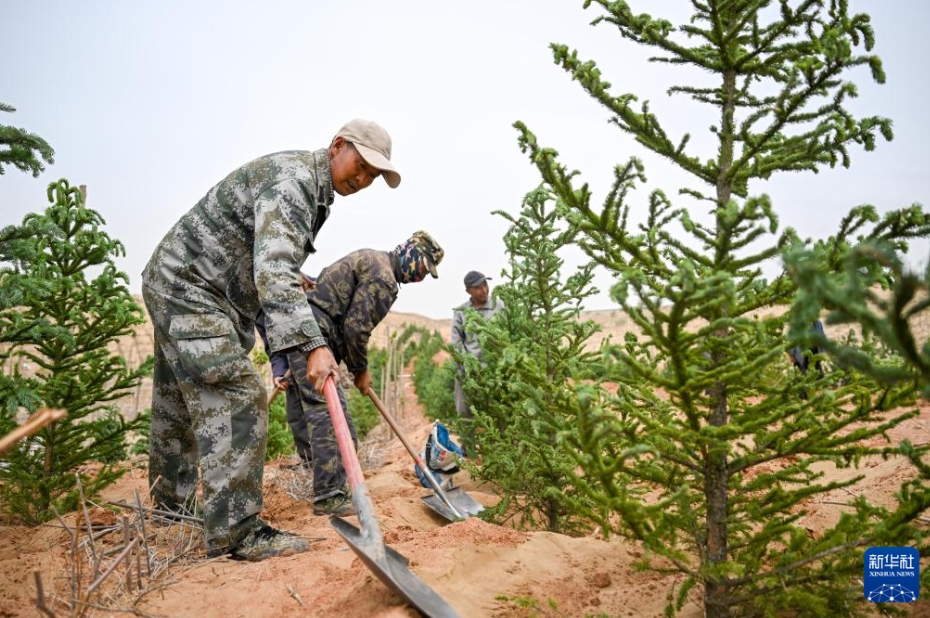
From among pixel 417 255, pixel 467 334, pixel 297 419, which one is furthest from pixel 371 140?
pixel 467 334

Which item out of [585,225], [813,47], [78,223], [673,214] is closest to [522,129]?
[585,225]

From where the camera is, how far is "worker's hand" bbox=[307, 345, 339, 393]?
282 cm

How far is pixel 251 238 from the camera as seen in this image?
3283 millimetres

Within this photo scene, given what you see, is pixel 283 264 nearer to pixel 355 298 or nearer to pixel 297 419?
pixel 355 298

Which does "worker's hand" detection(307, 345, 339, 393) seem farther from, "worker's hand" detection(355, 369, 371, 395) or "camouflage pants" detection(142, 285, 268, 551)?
"worker's hand" detection(355, 369, 371, 395)

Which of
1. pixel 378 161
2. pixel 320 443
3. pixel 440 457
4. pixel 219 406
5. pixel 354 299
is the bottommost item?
pixel 440 457

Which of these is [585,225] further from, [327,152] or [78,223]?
[78,223]

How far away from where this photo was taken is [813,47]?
2361 millimetres

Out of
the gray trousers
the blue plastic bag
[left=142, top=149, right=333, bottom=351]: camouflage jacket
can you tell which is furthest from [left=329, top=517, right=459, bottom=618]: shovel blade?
the gray trousers

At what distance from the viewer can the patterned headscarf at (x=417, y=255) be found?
4.72 m

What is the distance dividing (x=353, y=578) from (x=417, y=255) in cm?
263

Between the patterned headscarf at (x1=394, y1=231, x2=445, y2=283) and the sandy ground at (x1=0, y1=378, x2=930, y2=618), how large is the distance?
6.29 feet

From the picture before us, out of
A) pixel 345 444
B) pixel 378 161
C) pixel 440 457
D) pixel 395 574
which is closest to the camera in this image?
pixel 395 574

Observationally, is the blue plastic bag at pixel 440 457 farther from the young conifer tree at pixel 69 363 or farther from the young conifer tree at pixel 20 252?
the young conifer tree at pixel 20 252
